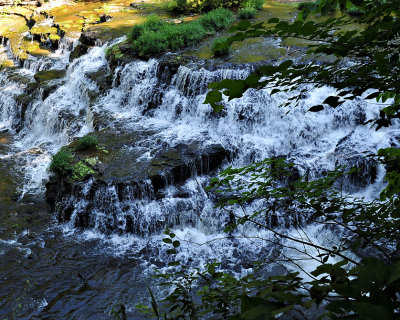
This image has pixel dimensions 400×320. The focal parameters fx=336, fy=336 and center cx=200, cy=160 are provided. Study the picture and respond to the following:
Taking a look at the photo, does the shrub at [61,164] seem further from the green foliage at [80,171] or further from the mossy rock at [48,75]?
the mossy rock at [48,75]

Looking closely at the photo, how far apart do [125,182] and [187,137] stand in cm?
231

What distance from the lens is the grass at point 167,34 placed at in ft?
37.2

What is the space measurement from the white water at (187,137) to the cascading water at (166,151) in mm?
→ 25

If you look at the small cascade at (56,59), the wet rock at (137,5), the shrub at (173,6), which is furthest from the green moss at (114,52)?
the wet rock at (137,5)

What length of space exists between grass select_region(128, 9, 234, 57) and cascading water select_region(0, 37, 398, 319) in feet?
2.12

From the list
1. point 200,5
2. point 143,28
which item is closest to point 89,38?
point 143,28

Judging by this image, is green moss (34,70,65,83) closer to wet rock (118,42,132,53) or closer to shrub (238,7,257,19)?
wet rock (118,42,132,53)

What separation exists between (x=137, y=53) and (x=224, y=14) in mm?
4400

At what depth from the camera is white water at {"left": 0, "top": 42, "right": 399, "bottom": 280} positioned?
679 cm

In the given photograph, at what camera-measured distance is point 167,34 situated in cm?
1166

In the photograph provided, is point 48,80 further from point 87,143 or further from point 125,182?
Result: point 125,182

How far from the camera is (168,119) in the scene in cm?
1001

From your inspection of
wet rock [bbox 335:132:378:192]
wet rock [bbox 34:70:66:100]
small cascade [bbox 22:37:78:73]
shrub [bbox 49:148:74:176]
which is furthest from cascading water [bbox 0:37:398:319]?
small cascade [bbox 22:37:78:73]

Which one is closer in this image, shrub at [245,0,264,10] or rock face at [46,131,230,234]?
rock face at [46,131,230,234]
